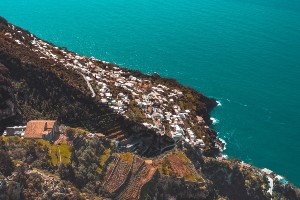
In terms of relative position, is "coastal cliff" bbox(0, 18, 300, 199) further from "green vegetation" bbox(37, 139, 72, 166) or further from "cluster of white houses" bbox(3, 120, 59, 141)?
"cluster of white houses" bbox(3, 120, 59, 141)

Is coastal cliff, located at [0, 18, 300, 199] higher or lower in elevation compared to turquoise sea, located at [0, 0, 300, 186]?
lower

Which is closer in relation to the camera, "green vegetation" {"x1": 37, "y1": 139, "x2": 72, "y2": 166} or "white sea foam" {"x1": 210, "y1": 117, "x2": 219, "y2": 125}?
"green vegetation" {"x1": 37, "y1": 139, "x2": 72, "y2": 166}

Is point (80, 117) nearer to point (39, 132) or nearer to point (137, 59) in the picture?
point (39, 132)

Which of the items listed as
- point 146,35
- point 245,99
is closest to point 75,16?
point 146,35

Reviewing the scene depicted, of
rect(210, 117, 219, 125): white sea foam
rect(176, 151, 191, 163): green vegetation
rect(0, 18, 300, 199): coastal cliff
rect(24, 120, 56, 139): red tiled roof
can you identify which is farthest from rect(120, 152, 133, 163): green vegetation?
rect(210, 117, 219, 125): white sea foam

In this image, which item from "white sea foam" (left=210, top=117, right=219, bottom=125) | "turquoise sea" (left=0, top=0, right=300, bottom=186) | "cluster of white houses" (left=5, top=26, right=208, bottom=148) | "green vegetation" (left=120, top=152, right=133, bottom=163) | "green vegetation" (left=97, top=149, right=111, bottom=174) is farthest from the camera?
"white sea foam" (left=210, top=117, right=219, bottom=125)

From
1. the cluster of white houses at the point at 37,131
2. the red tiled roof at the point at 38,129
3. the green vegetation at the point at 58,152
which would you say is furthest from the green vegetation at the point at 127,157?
the red tiled roof at the point at 38,129

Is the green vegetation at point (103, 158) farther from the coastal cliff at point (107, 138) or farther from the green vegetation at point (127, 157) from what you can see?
the green vegetation at point (127, 157)
